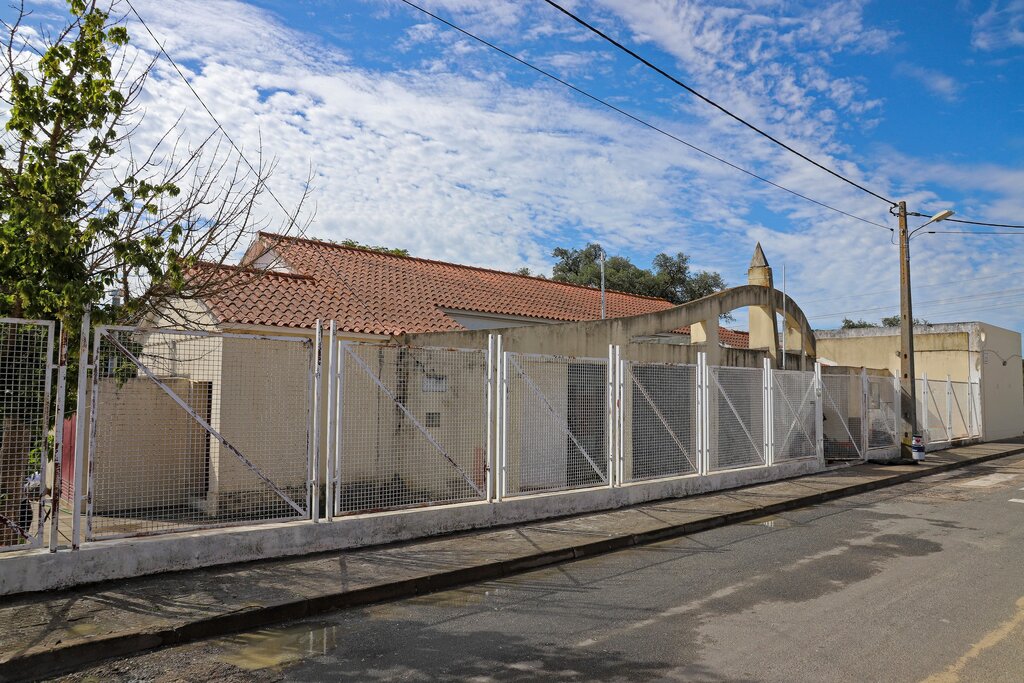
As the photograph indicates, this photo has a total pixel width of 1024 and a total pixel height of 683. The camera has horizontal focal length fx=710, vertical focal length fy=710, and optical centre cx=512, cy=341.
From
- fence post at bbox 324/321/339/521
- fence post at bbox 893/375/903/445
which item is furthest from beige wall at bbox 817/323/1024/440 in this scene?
fence post at bbox 324/321/339/521

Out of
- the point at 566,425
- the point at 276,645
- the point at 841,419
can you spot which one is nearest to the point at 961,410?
the point at 841,419

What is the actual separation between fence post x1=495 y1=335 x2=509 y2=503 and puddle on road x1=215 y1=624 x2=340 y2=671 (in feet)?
13.0

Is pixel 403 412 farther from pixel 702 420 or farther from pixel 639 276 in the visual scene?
pixel 639 276

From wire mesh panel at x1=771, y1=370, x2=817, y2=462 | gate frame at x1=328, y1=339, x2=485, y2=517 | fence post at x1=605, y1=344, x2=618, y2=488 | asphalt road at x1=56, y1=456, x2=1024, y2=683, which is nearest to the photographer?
asphalt road at x1=56, y1=456, x2=1024, y2=683

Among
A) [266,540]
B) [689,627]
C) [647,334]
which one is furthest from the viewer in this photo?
[647,334]

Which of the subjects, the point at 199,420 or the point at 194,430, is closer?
the point at 199,420

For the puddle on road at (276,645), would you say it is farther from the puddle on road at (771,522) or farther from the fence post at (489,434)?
the puddle on road at (771,522)

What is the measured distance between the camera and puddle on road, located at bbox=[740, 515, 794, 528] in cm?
1030

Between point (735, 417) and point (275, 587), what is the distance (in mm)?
9608

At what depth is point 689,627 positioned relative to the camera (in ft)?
18.3

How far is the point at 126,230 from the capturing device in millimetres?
7316

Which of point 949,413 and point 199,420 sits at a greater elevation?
point 199,420

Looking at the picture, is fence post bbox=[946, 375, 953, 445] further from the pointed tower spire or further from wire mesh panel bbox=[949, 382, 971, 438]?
the pointed tower spire

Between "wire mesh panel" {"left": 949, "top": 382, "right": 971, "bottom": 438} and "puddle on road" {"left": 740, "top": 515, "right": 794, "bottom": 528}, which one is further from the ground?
"wire mesh panel" {"left": 949, "top": 382, "right": 971, "bottom": 438}
